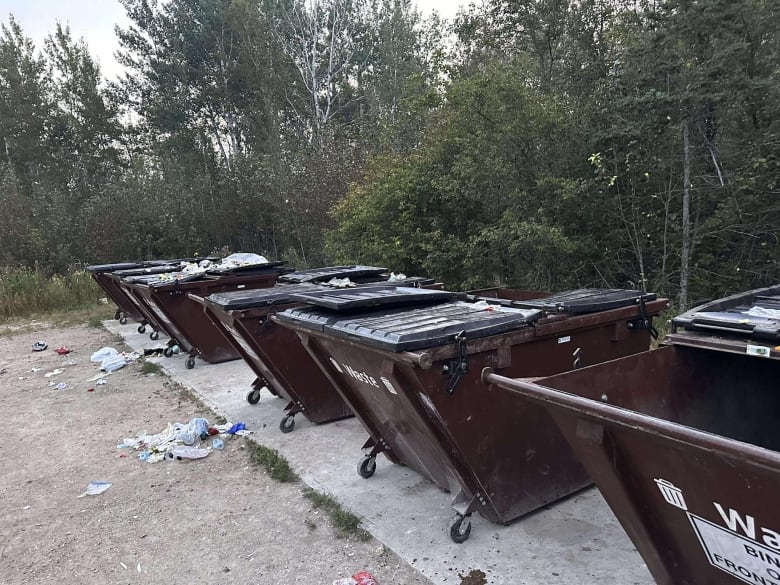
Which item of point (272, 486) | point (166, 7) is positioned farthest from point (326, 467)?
point (166, 7)

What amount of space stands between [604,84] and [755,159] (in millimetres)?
2134

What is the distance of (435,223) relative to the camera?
840 cm

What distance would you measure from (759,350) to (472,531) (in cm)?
178

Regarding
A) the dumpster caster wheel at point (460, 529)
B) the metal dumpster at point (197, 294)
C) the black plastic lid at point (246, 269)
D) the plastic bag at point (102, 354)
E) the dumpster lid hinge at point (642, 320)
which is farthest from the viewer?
the plastic bag at point (102, 354)

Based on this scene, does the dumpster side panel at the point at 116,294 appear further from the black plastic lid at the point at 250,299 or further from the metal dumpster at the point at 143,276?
the black plastic lid at the point at 250,299

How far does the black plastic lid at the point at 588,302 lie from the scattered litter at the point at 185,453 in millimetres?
3009

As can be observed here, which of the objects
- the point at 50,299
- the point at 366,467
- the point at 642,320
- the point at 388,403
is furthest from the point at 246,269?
the point at 50,299

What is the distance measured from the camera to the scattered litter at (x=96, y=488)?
4.14 metres

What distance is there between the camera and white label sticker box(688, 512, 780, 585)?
1613 millimetres

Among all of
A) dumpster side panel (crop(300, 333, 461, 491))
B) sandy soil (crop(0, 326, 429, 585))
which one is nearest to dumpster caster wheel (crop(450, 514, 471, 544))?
Answer: dumpster side panel (crop(300, 333, 461, 491))

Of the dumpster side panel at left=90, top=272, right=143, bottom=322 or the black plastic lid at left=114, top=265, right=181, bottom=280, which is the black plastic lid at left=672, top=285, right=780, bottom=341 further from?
the dumpster side panel at left=90, top=272, right=143, bottom=322

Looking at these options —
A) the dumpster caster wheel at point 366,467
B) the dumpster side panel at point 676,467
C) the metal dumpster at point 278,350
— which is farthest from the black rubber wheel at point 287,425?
the dumpster side panel at point 676,467

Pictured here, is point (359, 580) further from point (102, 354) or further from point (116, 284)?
point (116, 284)

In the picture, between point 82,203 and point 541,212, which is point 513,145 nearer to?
point 541,212
